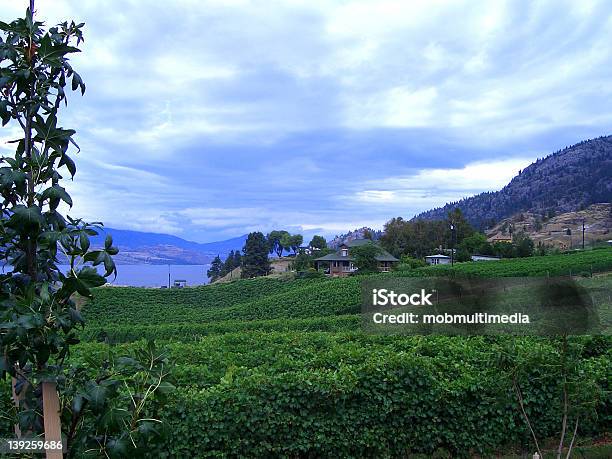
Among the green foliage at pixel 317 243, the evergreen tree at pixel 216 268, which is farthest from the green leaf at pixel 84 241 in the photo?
the evergreen tree at pixel 216 268

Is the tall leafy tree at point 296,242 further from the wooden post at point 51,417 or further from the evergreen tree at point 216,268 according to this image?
the wooden post at point 51,417

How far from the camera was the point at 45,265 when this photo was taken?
92.6 inches

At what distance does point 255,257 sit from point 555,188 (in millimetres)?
131678

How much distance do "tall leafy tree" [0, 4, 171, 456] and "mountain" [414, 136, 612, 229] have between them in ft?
488

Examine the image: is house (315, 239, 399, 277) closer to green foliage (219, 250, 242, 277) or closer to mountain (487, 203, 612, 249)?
green foliage (219, 250, 242, 277)

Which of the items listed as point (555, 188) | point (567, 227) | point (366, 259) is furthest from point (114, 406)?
point (555, 188)

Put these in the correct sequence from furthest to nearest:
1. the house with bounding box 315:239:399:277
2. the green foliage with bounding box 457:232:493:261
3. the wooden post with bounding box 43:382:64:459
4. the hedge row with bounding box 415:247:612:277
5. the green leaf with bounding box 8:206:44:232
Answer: the house with bounding box 315:239:399:277, the green foliage with bounding box 457:232:493:261, the hedge row with bounding box 415:247:612:277, the wooden post with bounding box 43:382:64:459, the green leaf with bounding box 8:206:44:232

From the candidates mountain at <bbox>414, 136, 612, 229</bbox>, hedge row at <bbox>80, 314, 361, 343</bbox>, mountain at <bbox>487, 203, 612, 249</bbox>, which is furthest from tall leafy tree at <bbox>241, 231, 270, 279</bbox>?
mountain at <bbox>414, 136, 612, 229</bbox>

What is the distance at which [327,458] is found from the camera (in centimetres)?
525

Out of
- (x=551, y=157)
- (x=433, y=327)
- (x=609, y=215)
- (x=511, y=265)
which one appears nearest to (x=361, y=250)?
(x=511, y=265)

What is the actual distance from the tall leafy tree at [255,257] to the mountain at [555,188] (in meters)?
85.5

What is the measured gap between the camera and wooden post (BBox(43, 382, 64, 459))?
7.32 feet

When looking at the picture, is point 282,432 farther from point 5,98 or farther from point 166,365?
point 5,98

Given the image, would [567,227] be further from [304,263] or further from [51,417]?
[51,417]
